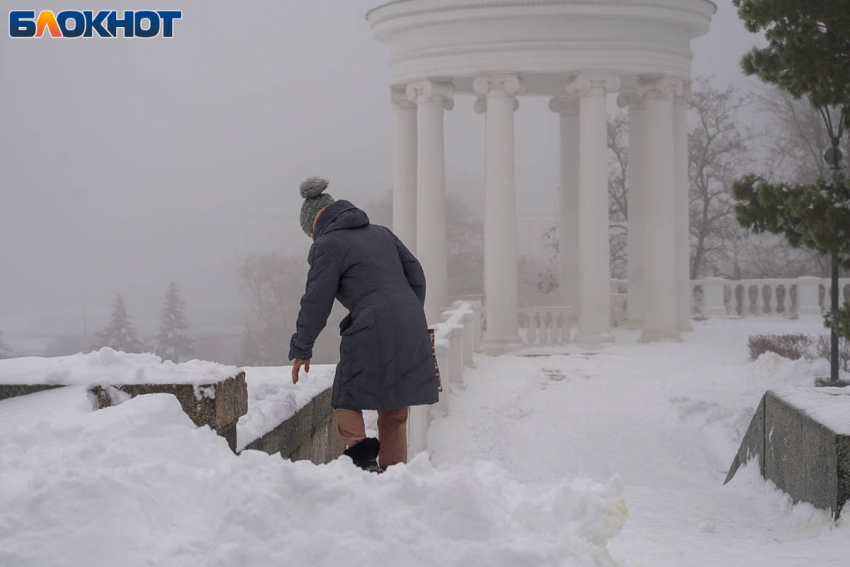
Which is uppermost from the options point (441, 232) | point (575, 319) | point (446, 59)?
point (446, 59)

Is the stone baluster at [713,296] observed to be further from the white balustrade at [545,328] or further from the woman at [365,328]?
the woman at [365,328]

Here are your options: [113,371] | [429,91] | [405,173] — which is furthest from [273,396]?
[405,173]

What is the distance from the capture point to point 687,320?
2383 cm

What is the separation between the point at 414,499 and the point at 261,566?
0.65 metres

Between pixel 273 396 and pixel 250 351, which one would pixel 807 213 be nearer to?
pixel 273 396

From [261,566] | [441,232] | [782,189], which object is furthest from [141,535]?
[441,232]

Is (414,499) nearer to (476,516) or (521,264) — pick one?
(476,516)

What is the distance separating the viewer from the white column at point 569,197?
26047 millimetres

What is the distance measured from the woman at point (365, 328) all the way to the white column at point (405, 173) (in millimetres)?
17921

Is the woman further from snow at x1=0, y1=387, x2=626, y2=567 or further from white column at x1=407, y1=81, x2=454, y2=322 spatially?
white column at x1=407, y1=81, x2=454, y2=322

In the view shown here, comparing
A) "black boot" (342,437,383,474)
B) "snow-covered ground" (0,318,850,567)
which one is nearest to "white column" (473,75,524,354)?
"snow-covered ground" (0,318,850,567)

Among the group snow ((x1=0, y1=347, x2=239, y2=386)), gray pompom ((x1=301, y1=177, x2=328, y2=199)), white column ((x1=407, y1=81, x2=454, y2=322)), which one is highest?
white column ((x1=407, y1=81, x2=454, y2=322))

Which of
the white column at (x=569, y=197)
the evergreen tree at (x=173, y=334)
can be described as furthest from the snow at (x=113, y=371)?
the evergreen tree at (x=173, y=334)

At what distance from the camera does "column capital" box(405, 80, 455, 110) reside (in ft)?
71.9
